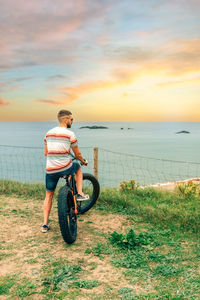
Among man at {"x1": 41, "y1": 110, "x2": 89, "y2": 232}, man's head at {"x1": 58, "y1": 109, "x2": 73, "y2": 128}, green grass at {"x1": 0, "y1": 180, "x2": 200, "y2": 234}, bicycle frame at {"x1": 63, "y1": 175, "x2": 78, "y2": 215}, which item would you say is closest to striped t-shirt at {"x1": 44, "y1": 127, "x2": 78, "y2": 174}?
man at {"x1": 41, "y1": 110, "x2": 89, "y2": 232}

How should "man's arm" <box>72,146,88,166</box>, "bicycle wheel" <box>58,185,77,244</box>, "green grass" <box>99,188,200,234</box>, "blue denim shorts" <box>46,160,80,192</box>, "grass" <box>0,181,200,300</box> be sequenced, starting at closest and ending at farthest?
"grass" <box>0,181,200,300</box>, "bicycle wheel" <box>58,185,77,244</box>, "blue denim shorts" <box>46,160,80,192</box>, "man's arm" <box>72,146,88,166</box>, "green grass" <box>99,188,200,234</box>

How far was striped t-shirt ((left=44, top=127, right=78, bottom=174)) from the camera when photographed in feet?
15.6

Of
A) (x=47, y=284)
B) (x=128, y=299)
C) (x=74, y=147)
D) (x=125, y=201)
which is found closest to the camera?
(x=128, y=299)

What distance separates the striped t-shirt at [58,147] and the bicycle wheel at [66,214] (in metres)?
0.40

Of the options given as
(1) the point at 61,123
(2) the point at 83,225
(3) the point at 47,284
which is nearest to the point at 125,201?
(2) the point at 83,225

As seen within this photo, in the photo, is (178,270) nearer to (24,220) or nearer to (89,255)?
(89,255)

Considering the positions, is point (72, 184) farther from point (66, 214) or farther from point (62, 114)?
point (62, 114)

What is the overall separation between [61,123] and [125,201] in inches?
119

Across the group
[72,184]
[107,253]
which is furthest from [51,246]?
[72,184]

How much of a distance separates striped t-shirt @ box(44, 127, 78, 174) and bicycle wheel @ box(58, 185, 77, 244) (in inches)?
15.8

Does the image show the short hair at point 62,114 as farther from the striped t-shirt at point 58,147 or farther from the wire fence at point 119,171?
the wire fence at point 119,171

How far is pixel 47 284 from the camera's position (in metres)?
3.57

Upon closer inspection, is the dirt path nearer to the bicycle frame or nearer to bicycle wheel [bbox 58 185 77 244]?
bicycle wheel [bbox 58 185 77 244]

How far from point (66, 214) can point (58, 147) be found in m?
1.14
